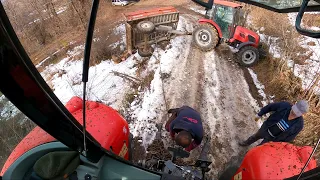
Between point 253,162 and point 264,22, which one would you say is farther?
point 264,22

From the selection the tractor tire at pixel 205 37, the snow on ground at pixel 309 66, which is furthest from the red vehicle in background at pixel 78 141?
the tractor tire at pixel 205 37

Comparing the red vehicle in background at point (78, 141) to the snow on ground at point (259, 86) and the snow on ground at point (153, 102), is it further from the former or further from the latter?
the snow on ground at point (259, 86)

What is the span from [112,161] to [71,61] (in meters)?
8.19

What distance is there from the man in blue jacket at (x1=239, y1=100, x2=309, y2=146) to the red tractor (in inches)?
132

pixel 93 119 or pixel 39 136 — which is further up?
pixel 39 136

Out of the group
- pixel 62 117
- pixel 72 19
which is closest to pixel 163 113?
pixel 62 117

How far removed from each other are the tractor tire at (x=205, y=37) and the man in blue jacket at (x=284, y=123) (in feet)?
12.9

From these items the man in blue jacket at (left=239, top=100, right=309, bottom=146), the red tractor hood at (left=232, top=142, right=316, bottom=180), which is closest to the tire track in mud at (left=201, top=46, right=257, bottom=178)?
the man in blue jacket at (left=239, top=100, right=309, bottom=146)

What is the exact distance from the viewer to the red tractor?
303 inches

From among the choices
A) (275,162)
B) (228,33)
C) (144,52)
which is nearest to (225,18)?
(228,33)

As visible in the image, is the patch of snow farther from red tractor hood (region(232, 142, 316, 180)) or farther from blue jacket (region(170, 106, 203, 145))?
red tractor hood (region(232, 142, 316, 180))

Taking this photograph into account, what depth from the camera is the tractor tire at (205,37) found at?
26.4 ft

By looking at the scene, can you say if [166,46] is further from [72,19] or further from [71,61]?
[72,19]

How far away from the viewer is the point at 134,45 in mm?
8133
